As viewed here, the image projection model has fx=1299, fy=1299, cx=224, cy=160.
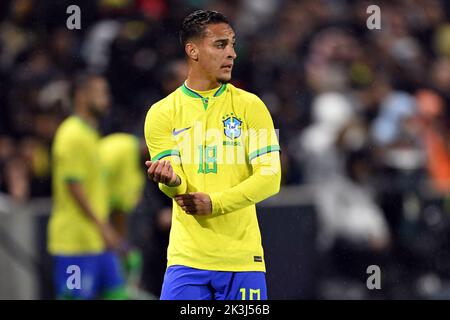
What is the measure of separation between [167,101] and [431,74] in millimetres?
5884

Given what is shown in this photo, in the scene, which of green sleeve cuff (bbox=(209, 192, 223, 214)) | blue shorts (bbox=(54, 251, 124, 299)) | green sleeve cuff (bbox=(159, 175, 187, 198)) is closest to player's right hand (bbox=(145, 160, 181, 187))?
green sleeve cuff (bbox=(159, 175, 187, 198))

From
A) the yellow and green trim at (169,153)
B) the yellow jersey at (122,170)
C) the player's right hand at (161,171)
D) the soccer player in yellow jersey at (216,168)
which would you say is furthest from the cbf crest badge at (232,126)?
the yellow jersey at (122,170)

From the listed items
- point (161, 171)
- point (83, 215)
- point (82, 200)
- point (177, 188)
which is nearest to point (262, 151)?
point (177, 188)

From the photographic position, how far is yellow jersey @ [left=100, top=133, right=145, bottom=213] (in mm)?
8938

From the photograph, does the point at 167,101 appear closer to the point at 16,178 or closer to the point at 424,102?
the point at 16,178

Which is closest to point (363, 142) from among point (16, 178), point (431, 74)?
point (431, 74)

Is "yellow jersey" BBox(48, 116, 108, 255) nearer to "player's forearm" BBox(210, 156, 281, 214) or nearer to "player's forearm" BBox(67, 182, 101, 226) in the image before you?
"player's forearm" BBox(67, 182, 101, 226)

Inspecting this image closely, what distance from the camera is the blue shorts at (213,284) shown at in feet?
19.4

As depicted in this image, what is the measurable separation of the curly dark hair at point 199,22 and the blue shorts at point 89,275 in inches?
121

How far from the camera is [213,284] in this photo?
19.4 ft

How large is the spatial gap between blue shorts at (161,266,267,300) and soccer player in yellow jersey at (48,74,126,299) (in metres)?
2.78

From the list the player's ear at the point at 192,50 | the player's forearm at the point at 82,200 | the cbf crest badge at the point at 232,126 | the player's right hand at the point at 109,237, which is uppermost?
the player's ear at the point at 192,50

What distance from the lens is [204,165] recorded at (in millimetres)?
5910

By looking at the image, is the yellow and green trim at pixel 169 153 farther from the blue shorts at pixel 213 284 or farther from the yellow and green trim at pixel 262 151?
the blue shorts at pixel 213 284
